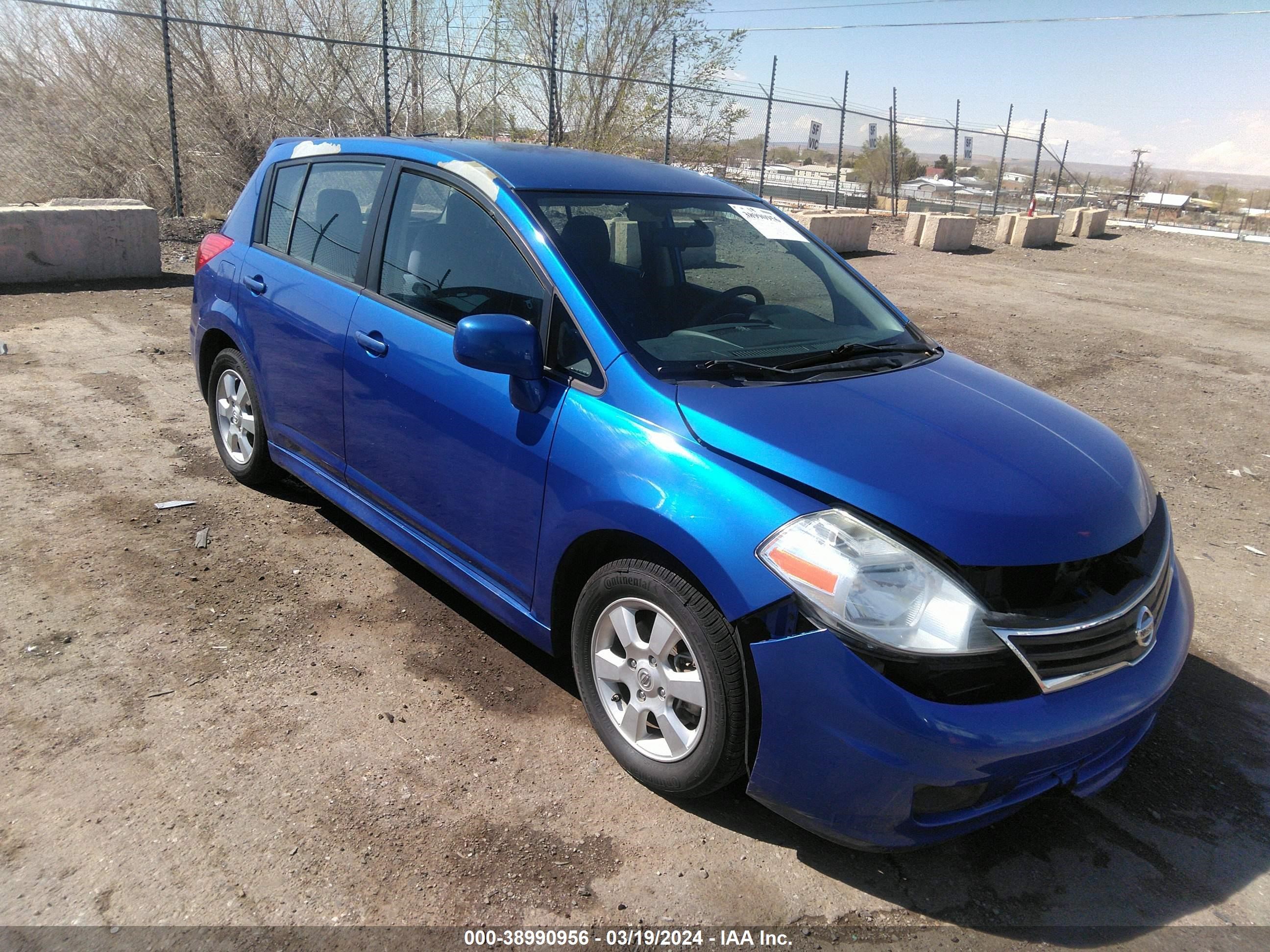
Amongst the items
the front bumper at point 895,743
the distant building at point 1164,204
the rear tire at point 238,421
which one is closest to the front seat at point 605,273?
the front bumper at point 895,743

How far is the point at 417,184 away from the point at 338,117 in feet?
43.1

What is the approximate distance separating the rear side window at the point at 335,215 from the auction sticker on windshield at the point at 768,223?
4.97 ft

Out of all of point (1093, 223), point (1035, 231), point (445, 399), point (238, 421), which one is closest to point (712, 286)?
point (445, 399)

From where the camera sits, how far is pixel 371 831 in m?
2.56

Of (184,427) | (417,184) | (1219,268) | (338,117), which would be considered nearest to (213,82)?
(338,117)

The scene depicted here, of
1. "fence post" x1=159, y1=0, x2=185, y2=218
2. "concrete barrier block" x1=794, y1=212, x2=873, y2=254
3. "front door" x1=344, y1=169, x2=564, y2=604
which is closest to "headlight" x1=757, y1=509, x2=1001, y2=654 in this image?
"front door" x1=344, y1=169, x2=564, y2=604

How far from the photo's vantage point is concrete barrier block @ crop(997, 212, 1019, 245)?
19.4 meters

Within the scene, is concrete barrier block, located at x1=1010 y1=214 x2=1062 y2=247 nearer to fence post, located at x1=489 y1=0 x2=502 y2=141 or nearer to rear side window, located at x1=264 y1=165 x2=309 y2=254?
fence post, located at x1=489 y1=0 x2=502 y2=141

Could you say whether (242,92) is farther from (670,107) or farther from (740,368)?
(740,368)

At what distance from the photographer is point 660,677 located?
8.54ft

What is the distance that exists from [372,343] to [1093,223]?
2395cm

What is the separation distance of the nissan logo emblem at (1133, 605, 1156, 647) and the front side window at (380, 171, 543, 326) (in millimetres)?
1990

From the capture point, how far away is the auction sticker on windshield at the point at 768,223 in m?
3.79

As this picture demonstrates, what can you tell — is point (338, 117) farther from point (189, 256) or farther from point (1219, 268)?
point (1219, 268)
